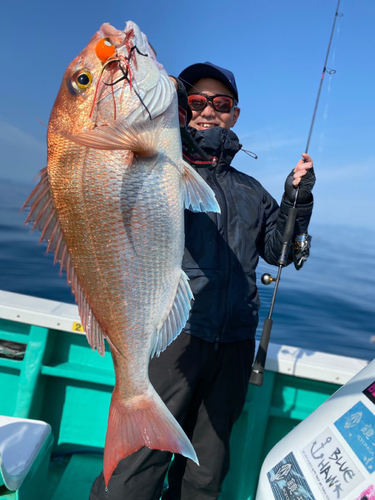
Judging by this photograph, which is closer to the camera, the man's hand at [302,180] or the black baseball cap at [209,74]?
the man's hand at [302,180]

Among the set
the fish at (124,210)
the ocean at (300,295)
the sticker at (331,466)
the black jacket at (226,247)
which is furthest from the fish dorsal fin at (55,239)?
the ocean at (300,295)

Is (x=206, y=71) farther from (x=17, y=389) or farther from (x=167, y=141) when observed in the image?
(x=17, y=389)

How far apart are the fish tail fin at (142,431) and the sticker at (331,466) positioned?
0.57 metres

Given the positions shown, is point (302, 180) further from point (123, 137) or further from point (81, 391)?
point (81, 391)

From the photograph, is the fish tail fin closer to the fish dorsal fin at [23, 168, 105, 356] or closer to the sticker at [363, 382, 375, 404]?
the fish dorsal fin at [23, 168, 105, 356]

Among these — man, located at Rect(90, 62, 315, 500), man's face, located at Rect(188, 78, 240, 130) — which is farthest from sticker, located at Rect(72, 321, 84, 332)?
man's face, located at Rect(188, 78, 240, 130)

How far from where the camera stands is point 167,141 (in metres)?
1.39

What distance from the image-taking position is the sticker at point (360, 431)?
1488 mm

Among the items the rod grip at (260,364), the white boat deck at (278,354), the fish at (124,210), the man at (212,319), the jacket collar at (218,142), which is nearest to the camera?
the fish at (124,210)

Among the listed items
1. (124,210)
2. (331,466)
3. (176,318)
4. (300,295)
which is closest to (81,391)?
(176,318)

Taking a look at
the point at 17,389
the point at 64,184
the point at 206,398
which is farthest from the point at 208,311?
the point at 17,389

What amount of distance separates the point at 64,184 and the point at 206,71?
4.38 feet

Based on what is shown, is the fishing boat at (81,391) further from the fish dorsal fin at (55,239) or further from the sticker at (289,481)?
the fish dorsal fin at (55,239)

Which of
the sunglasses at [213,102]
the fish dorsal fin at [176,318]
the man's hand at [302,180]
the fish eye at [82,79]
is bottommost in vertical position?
the fish dorsal fin at [176,318]
